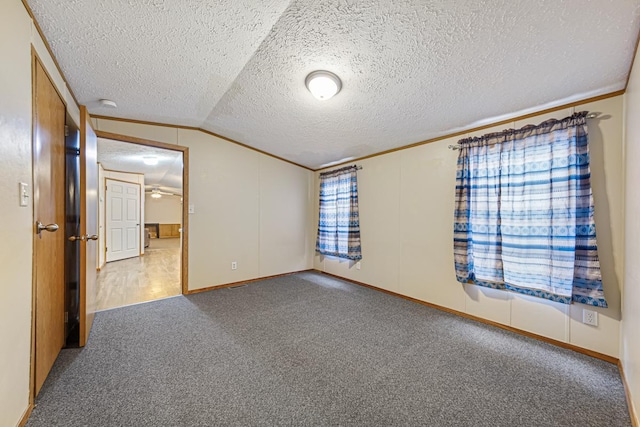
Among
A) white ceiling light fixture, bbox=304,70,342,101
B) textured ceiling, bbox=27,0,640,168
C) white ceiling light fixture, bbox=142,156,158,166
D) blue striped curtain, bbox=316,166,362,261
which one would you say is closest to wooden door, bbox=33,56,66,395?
textured ceiling, bbox=27,0,640,168

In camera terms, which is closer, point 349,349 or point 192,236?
point 349,349

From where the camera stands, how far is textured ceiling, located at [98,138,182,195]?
144 inches

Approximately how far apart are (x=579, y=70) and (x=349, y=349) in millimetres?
2606

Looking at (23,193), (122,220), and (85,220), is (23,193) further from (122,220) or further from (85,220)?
(122,220)

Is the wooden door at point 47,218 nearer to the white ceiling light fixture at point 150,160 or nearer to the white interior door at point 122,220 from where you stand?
the white ceiling light fixture at point 150,160

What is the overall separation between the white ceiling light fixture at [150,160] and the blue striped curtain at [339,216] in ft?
10.1

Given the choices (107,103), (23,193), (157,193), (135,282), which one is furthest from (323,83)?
(157,193)

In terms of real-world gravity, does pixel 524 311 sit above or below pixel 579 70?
below

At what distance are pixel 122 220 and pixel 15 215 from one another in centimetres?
555

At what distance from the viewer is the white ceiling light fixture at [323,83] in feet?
6.48

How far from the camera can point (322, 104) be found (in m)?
2.48

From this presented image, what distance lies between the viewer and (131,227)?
19.6 ft

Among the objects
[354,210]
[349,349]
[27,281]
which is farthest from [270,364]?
[354,210]

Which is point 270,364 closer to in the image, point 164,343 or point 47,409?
point 164,343
